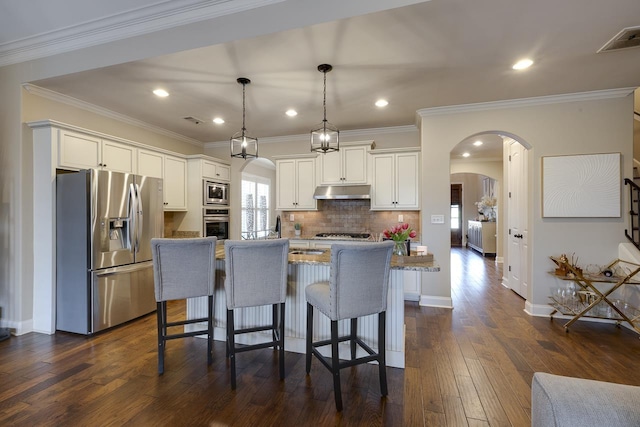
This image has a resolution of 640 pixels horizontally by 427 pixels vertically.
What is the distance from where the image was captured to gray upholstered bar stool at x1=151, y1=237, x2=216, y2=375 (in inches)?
93.7

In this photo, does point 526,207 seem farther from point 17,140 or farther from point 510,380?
point 17,140

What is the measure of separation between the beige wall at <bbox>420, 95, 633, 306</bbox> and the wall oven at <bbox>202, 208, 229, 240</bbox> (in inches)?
139

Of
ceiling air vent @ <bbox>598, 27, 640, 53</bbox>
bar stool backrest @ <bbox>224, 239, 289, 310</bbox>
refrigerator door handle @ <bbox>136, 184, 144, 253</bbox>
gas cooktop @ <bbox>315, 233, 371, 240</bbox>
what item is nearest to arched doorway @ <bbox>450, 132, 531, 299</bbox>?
ceiling air vent @ <bbox>598, 27, 640, 53</bbox>

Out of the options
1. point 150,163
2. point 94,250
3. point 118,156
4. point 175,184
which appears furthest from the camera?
→ point 175,184

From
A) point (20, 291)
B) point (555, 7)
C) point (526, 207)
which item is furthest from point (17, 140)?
point (526, 207)

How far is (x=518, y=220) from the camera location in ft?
15.2

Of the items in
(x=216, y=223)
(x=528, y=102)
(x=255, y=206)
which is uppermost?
(x=528, y=102)

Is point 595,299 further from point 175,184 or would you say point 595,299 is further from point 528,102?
point 175,184

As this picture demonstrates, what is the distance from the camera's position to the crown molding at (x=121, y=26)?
7.89 feet

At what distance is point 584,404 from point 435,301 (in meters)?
3.25

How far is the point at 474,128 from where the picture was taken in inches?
154

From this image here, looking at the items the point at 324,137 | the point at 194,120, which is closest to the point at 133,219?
the point at 194,120

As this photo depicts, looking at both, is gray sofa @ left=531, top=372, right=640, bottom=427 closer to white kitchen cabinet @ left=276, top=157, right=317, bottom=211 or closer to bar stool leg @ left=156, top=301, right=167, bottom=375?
bar stool leg @ left=156, top=301, right=167, bottom=375

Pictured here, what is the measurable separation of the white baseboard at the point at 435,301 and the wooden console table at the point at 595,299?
113 cm
